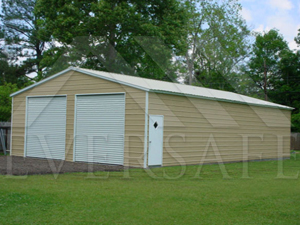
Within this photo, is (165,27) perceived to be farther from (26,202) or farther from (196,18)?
(26,202)

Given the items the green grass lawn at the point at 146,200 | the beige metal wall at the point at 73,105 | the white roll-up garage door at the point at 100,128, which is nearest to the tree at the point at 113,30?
the beige metal wall at the point at 73,105

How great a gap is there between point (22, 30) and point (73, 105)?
82.9ft

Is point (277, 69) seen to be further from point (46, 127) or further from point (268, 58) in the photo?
point (46, 127)

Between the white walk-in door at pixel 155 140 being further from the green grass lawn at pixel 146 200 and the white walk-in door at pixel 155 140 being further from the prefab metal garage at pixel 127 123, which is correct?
the green grass lawn at pixel 146 200

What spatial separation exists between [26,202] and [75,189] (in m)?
1.59

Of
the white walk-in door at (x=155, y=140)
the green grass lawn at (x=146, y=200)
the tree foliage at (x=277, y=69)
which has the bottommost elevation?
the green grass lawn at (x=146, y=200)

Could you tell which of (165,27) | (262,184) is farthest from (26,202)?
(165,27)

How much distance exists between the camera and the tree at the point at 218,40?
3862cm

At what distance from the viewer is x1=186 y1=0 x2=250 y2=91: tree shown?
127ft

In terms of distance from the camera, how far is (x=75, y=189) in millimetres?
8625

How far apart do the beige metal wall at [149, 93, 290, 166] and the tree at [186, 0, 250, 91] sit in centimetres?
1817

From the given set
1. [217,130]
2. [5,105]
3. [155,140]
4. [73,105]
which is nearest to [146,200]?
[155,140]

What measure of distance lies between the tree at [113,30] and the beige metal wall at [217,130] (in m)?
9.55

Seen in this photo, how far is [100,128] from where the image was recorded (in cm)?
1495
